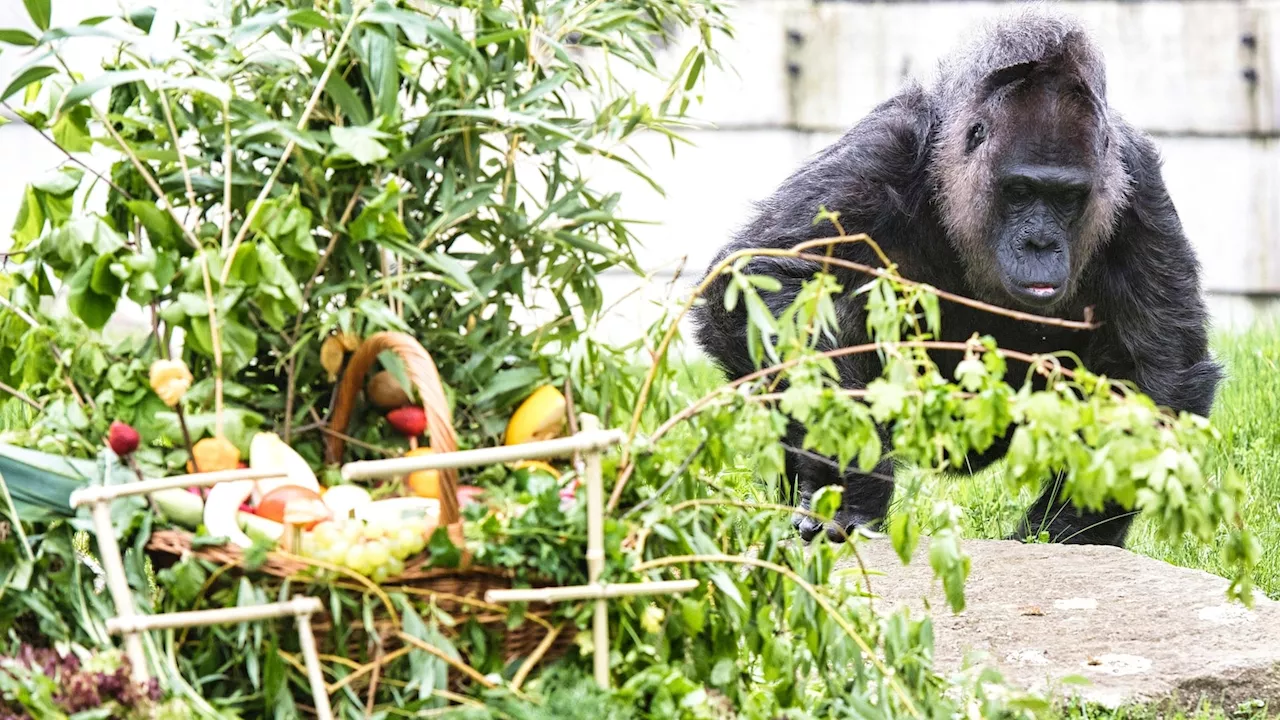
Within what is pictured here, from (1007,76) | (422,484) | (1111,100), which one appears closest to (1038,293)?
(1007,76)

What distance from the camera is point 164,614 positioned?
189 cm

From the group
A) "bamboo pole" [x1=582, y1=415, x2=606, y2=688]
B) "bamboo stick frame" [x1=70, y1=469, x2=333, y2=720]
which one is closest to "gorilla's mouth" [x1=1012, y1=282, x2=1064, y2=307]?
"bamboo pole" [x1=582, y1=415, x2=606, y2=688]

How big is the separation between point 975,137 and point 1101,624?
1.54 m

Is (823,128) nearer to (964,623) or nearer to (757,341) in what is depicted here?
(964,623)

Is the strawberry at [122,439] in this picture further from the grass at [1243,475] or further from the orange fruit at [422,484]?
the grass at [1243,475]

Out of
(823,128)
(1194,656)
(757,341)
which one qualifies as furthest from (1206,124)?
(757,341)

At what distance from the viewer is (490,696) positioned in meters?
1.85

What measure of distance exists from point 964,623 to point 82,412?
6.07 feet

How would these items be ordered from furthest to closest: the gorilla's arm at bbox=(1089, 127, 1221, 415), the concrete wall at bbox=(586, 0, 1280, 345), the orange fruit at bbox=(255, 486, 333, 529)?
the concrete wall at bbox=(586, 0, 1280, 345) < the gorilla's arm at bbox=(1089, 127, 1221, 415) < the orange fruit at bbox=(255, 486, 333, 529)

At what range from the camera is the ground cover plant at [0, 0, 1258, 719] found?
6.18ft

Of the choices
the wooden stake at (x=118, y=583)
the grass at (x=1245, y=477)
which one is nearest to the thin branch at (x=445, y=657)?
the wooden stake at (x=118, y=583)

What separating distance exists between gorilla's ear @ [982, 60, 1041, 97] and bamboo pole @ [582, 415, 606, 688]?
2551mm

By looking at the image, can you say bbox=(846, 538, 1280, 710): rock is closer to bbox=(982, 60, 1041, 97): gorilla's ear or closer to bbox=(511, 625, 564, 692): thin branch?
bbox=(511, 625, 564, 692): thin branch

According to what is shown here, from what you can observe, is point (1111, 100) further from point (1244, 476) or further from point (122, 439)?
point (122, 439)
